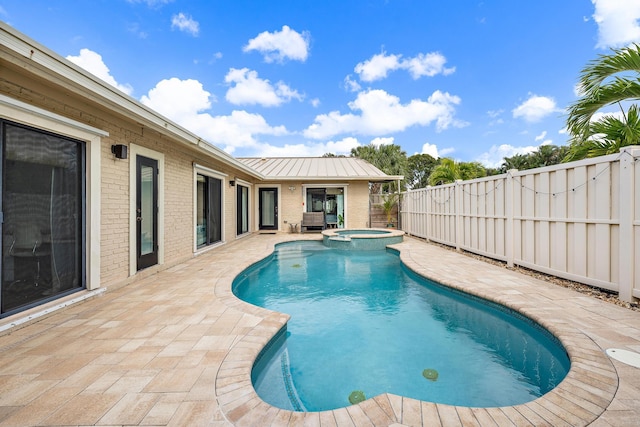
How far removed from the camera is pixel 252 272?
6.73 m

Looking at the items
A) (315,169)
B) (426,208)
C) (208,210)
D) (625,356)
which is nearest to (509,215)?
(625,356)

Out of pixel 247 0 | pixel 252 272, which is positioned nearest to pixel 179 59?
pixel 247 0

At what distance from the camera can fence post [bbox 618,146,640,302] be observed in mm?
3553

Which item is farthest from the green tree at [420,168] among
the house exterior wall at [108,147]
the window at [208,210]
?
the house exterior wall at [108,147]

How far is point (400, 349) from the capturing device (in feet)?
10.8

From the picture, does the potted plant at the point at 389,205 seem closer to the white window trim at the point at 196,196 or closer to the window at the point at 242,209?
the window at the point at 242,209

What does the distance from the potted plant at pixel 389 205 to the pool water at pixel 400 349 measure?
836 cm

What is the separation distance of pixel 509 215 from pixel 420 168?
31627 millimetres

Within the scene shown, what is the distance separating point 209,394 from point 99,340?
1.69 meters

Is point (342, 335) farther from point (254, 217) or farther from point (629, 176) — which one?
point (254, 217)

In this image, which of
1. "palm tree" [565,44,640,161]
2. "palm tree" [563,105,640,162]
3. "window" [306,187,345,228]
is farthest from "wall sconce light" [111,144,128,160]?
Answer: "window" [306,187,345,228]

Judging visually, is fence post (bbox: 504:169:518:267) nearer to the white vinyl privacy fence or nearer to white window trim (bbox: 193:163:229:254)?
the white vinyl privacy fence

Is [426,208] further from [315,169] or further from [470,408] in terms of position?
[470,408]

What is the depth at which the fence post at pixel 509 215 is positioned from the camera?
5.80 m
